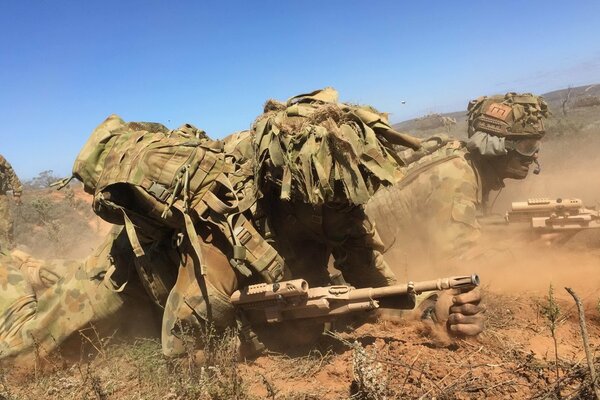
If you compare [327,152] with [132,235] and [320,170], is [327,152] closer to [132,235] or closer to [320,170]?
[320,170]

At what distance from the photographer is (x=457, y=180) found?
18.9 feet

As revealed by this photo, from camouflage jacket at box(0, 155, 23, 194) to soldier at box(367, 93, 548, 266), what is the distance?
9.24m

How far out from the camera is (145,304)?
4.24 meters

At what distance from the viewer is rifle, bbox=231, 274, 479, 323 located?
3.30 metres

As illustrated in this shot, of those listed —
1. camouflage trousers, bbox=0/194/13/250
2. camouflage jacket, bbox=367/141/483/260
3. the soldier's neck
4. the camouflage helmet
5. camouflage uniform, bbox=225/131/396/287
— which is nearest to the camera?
camouflage uniform, bbox=225/131/396/287

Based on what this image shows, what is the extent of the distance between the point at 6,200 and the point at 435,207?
32.2 feet

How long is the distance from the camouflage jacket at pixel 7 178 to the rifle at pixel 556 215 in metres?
10.7

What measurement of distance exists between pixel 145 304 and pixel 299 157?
2087 mm

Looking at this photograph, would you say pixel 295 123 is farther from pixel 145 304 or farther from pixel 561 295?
pixel 561 295

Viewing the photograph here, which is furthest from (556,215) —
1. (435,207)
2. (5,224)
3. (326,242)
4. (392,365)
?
(5,224)

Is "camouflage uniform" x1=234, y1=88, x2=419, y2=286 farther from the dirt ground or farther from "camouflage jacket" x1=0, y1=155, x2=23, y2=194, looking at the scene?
"camouflage jacket" x1=0, y1=155, x2=23, y2=194

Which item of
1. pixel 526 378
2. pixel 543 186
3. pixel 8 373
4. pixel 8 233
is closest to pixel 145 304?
pixel 8 373

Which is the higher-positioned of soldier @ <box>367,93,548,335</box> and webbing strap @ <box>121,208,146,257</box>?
webbing strap @ <box>121,208,146,257</box>

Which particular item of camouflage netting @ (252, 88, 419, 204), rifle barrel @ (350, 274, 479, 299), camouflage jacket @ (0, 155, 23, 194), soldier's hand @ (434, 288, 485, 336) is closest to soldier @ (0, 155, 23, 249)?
camouflage jacket @ (0, 155, 23, 194)
